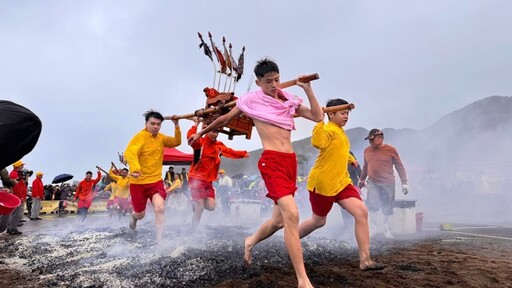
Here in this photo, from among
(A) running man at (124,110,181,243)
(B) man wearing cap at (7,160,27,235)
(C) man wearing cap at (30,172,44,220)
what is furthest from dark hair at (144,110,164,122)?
(C) man wearing cap at (30,172,44,220)

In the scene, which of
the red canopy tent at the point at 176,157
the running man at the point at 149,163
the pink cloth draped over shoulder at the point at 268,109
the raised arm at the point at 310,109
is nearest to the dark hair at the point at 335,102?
the raised arm at the point at 310,109

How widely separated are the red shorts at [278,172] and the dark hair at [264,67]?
2.62ft

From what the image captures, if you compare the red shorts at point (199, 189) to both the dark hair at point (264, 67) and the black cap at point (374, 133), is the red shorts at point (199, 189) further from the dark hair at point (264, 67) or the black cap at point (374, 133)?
the dark hair at point (264, 67)

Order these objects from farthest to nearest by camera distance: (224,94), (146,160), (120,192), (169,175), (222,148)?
(169,175), (120,192), (222,148), (146,160), (224,94)

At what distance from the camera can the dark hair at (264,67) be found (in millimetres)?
3678

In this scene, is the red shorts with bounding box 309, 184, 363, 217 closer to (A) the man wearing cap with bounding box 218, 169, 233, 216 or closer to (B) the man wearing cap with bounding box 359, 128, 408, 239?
(B) the man wearing cap with bounding box 359, 128, 408, 239

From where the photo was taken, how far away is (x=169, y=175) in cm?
1523

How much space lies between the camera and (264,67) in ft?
12.1

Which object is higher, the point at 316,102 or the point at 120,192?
the point at 316,102

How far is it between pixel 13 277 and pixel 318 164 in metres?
3.95

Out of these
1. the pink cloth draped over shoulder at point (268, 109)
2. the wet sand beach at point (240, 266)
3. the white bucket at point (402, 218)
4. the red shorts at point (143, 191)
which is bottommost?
the wet sand beach at point (240, 266)

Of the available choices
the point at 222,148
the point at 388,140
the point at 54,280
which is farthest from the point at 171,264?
the point at 388,140

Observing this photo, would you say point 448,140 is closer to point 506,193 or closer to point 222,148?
point 506,193

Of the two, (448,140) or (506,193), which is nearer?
(506,193)
